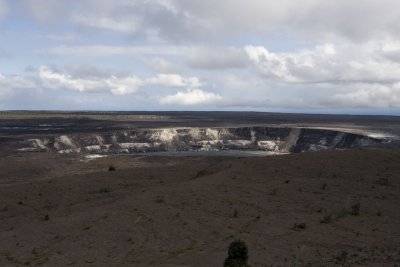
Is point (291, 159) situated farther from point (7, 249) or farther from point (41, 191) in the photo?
point (7, 249)

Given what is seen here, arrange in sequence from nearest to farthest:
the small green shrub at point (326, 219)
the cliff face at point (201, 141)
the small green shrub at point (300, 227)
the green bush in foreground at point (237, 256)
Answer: the green bush in foreground at point (237, 256)
the small green shrub at point (300, 227)
the small green shrub at point (326, 219)
the cliff face at point (201, 141)

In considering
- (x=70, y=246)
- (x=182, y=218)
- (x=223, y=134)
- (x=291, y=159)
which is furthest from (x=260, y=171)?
(x=223, y=134)

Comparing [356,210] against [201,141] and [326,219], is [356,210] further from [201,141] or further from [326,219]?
[201,141]

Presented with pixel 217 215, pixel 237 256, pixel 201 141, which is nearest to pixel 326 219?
pixel 217 215

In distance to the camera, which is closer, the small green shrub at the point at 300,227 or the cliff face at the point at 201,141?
the small green shrub at the point at 300,227

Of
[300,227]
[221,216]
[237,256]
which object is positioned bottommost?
[221,216]

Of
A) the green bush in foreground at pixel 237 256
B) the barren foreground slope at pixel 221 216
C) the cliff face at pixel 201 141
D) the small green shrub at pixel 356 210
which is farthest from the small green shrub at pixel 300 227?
the cliff face at pixel 201 141

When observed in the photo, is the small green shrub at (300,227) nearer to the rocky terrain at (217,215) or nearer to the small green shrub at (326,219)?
the rocky terrain at (217,215)
